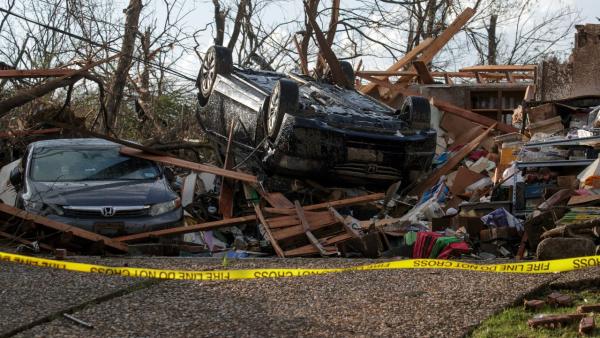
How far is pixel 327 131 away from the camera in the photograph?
12.6m

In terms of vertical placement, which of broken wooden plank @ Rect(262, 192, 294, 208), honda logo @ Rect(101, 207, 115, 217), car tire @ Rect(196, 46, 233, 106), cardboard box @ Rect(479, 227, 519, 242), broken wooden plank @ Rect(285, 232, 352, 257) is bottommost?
broken wooden plank @ Rect(285, 232, 352, 257)

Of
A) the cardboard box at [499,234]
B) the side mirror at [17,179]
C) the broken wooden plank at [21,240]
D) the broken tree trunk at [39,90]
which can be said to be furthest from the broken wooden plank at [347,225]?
the broken tree trunk at [39,90]

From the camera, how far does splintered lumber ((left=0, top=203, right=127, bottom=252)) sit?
10.2 m

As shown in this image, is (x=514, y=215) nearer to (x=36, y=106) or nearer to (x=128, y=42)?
(x=36, y=106)

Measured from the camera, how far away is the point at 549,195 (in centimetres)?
1163

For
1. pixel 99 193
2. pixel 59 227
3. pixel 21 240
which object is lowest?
pixel 21 240

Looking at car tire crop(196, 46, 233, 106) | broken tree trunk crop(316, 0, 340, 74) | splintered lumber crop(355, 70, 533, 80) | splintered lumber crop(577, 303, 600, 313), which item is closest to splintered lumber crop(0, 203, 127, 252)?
car tire crop(196, 46, 233, 106)

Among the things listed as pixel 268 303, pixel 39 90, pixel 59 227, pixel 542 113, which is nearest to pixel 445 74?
pixel 542 113

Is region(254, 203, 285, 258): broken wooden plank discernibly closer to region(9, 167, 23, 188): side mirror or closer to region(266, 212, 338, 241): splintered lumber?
region(266, 212, 338, 241): splintered lumber

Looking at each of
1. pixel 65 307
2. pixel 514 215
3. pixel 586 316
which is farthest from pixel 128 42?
pixel 586 316

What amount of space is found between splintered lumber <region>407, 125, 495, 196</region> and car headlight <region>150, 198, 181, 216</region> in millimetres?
3910

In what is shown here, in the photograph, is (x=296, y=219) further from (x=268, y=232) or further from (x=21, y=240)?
(x=21, y=240)

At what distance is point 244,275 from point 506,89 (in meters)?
13.3

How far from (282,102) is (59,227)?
354 centimetres
